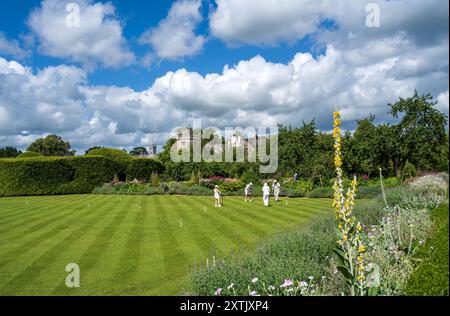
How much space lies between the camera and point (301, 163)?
41125mm

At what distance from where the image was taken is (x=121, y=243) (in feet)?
45.0

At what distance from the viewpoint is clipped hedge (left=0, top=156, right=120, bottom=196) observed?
128ft

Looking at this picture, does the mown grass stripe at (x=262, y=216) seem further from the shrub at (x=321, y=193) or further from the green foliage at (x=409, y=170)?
the green foliage at (x=409, y=170)

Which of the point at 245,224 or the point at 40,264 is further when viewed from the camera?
the point at 245,224

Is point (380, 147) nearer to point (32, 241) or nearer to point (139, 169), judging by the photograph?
point (139, 169)

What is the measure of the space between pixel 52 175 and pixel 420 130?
36.0 m

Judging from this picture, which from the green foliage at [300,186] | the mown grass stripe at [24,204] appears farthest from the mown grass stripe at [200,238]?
the green foliage at [300,186]

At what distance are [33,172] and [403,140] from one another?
119 feet

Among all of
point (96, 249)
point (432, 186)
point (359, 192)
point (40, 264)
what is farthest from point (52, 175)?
point (432, 186)

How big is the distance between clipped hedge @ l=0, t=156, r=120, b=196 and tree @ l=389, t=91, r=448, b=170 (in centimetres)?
3100

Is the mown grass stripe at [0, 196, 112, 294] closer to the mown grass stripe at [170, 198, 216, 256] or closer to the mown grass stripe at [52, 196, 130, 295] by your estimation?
the mown grass stripe at [52, 196, 130, 295]

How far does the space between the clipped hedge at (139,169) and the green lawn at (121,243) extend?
2377 cm

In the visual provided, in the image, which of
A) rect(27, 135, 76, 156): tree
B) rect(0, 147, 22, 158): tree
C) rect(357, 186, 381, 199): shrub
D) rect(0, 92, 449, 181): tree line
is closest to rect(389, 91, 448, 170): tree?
rect(0, 92, 449, 181): tree line
